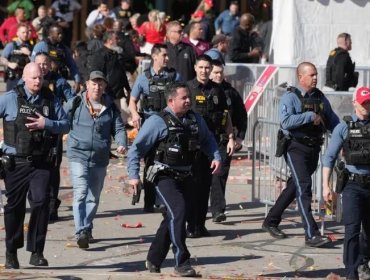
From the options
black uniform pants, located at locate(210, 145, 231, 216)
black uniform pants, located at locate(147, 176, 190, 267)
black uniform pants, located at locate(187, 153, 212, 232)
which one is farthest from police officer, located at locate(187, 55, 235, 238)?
black uniform pants, located at locate(147, 176, 190, 267)

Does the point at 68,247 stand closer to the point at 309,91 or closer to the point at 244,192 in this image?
the point at 309,91

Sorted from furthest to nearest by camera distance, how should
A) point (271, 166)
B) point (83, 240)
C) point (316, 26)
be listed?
point (316, 26) < point (271, 166) < point (83, 240)

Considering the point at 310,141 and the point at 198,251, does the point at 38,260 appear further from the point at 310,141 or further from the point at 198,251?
the point at 310,141

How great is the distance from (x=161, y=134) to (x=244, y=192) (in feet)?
16.8

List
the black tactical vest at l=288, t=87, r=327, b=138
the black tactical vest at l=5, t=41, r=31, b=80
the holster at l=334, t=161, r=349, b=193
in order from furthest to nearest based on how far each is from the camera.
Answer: the black tactical vest at l=5, t=41, r=31, b=80, the black tactical vest at l=288, t=87, r=327, b=138, the holster at l=334, t=161, r=349, b=193

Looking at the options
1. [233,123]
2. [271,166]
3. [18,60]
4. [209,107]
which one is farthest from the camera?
[18,60]

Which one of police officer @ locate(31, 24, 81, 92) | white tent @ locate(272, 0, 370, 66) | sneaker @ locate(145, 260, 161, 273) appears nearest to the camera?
sneaker @ locate(145, 260, 161, 273)

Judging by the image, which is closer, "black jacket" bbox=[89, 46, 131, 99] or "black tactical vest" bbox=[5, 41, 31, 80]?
"black tactical vest" bbox=[5, 41, 31, 80]

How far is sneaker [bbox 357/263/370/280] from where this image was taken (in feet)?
34.0

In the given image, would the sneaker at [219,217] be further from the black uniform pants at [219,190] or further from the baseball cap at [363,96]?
the baseball cap at [363,96]

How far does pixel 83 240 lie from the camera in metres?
11.5

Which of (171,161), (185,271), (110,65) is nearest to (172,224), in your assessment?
(185,271)

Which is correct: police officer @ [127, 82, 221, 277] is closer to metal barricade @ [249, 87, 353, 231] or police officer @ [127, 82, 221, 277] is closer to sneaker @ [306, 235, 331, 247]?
sneaker @ [306, 235, 331, 247]

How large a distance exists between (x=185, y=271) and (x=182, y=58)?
687 centimetres
